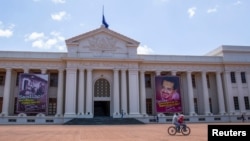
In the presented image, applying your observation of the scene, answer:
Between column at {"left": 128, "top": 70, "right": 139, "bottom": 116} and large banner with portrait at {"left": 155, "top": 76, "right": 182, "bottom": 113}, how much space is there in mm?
2701

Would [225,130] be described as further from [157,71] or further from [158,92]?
[157,71]

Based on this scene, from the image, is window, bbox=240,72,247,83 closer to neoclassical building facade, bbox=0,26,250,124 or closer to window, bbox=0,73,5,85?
neoclassical building facade, bbox=0,26,250,124

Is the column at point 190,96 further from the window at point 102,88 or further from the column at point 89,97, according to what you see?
the column at point 89,97

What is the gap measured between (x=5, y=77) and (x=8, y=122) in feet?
21.5

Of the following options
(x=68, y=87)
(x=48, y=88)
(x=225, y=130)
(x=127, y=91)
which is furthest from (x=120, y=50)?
(x=225, y=130)

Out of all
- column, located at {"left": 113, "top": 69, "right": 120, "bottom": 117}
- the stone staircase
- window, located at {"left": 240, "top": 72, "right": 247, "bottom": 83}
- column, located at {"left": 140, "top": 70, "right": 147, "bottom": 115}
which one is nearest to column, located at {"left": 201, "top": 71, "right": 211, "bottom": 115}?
window, located at {"left": 240, "top": 72, "right": 247, "bottom": 83}

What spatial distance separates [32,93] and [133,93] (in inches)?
516

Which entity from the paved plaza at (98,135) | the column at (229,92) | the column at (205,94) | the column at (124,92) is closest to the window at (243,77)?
the column at (229,92)

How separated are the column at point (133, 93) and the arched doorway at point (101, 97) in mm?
3265

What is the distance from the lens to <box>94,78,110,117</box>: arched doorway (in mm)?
34625

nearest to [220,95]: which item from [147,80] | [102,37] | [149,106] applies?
[149,106]

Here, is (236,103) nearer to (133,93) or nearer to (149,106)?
(149,106)

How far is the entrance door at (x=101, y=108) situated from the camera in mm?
34938

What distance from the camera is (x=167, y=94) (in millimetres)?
34125
